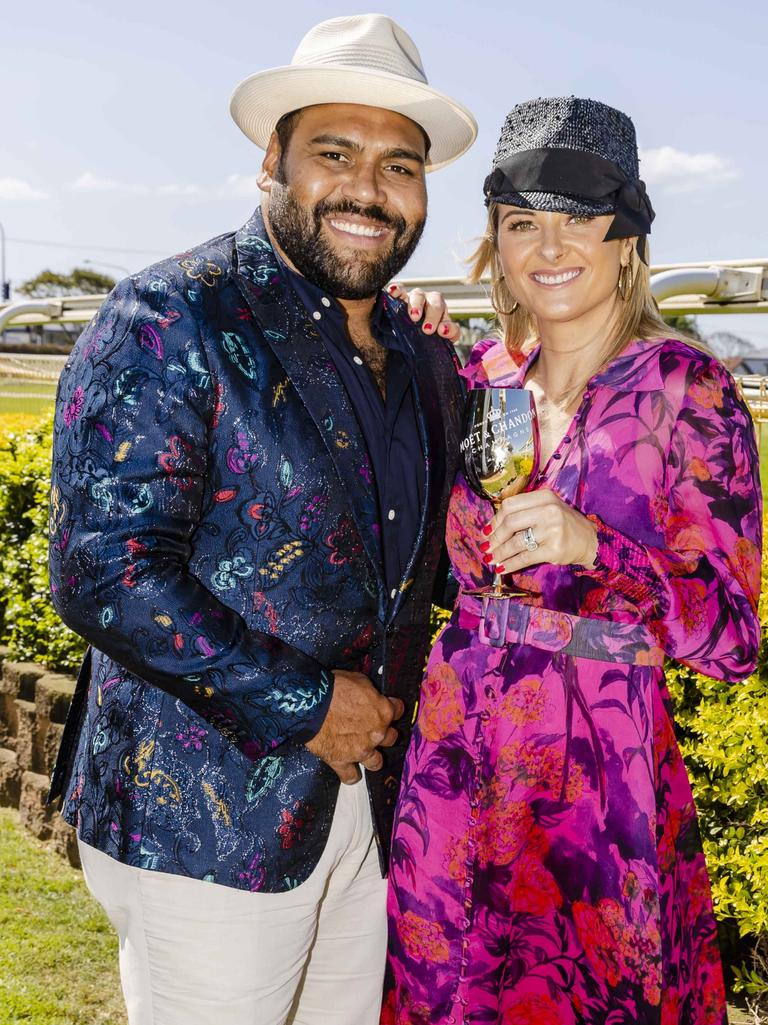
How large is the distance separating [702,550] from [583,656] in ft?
1.05

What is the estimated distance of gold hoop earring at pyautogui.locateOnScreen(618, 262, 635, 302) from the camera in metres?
2.40

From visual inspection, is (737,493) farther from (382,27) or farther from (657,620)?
(382,27)

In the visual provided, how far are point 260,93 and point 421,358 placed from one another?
2.42 feet

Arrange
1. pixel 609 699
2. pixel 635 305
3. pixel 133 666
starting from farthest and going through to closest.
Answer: pixel 635 305, pixel 609 699, pixel 133 666

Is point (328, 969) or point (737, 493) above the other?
point (737, 493)

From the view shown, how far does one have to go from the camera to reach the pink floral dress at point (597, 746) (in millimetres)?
2082

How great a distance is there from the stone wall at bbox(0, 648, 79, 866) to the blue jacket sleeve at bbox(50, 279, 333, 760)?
10.4ft

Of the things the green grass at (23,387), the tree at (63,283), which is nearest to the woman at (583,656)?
the green grass at (23,387)

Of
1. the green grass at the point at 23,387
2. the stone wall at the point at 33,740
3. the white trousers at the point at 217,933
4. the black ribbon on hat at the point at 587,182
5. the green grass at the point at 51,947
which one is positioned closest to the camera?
the white trousers at the point at 217,933

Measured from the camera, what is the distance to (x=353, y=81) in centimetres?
243

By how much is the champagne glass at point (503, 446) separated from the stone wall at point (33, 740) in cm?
338

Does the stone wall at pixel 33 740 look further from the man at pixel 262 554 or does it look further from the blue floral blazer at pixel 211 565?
the blue floral blazer at pixel 211 565

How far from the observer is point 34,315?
18.0 m

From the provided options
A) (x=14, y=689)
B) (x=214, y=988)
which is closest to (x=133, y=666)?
(x=214, y=988)
